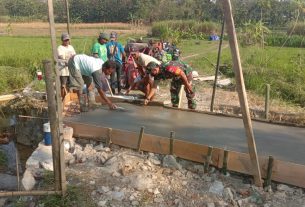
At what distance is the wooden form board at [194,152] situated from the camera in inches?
176

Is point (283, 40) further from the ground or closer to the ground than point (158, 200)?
closer to the ground

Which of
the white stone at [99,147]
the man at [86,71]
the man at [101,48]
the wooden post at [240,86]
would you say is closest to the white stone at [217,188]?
the wooden post at [240,86]

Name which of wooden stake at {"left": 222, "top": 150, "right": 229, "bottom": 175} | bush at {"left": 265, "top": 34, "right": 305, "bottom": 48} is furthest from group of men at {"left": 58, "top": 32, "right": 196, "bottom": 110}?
bush at {"left": 265, "top": 34, "right": 305, "bottom": 48}

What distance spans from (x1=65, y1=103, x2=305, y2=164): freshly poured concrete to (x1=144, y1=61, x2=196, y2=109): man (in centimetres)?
45

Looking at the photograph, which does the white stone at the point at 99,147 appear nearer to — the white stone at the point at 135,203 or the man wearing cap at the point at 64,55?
the white stone at the point at 135,203

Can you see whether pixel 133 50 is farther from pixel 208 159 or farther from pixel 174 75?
pixel 208 159

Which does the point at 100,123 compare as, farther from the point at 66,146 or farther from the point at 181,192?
the point at 181,192

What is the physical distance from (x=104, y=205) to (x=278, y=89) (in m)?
7.54

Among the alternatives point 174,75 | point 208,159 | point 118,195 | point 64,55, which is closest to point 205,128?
point 208,159

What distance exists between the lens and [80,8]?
40469mm

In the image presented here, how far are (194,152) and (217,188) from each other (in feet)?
2.04

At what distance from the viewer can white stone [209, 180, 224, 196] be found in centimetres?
455

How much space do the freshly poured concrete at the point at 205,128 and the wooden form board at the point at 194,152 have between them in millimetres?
387

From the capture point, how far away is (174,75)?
23.0ft
